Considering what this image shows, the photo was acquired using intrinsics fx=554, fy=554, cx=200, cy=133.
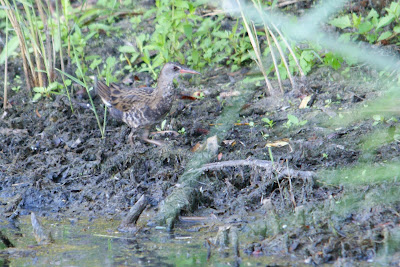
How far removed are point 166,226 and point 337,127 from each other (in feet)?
7.01

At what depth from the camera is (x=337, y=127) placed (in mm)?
5676

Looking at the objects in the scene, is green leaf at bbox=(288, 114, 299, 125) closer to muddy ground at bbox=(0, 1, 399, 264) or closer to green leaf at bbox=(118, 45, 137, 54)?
muddy ground at bbox=(0, 1, 399, 264)

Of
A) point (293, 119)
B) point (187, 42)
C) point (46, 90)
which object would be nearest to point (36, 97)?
point (46, 90)

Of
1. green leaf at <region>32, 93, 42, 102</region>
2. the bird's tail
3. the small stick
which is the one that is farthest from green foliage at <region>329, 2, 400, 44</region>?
green leaf at <region>32, 93, 42, 102</region>

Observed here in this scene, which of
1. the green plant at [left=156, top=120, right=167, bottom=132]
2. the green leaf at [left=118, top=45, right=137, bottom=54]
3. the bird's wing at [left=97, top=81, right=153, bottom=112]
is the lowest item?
the green plant at [left=156, top=120, right=167, bottom=132]

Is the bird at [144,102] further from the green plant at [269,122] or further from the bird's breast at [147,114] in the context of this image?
the green plant at [269,122]

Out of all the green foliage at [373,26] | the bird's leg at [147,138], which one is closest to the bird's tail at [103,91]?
the bird's leg at [147,138]

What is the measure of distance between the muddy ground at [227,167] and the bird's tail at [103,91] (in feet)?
0.92

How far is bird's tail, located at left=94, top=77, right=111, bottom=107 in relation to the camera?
673 centimetres

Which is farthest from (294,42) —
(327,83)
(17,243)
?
(17,243)

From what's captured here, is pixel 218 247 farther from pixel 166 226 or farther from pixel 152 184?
pixel 152 184

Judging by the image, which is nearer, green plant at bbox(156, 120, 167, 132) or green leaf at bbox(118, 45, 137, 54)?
green plant at bbox(156, 120, 167, 132)

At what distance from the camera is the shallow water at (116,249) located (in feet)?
13.0

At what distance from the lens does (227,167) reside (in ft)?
17.0
